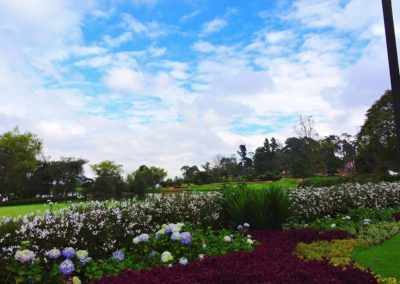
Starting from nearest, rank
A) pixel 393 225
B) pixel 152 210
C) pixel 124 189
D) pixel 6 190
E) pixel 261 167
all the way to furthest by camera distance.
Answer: pixel 152 210 → pixel 393 225 → pixel 124 189 → pixel 6 190 → pixel 261 167

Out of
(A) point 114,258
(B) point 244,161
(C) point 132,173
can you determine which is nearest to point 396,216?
(A) point 114,258

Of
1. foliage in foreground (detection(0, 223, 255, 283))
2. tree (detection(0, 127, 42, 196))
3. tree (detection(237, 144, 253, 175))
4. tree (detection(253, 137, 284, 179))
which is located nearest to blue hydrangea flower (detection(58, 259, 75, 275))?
foliage in foreground (detection(0, 223, 255, 283))

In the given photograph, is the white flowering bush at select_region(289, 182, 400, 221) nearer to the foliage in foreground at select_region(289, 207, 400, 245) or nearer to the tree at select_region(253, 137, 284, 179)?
the foliage in foreground at select_region(289, 207, 400, 245)

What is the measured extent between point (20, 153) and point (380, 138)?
1650 inches

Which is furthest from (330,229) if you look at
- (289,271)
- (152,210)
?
(289,271)

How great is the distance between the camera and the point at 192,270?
3.55 meters

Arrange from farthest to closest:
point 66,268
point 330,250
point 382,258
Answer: point 330,250, point 382,258, point 66,268

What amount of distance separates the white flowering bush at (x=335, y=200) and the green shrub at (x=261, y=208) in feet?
6.24

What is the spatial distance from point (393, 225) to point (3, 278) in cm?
813

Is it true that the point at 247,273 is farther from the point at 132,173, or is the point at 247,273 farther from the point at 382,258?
the point at 132,173

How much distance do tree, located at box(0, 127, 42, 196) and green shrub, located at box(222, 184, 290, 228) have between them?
3680 centimetres

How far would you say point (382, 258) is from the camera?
6191 millimetres

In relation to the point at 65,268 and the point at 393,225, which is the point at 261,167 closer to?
the point at 393,225

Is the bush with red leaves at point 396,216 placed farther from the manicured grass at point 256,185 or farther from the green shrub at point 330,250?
the green shrub at point 330,250
